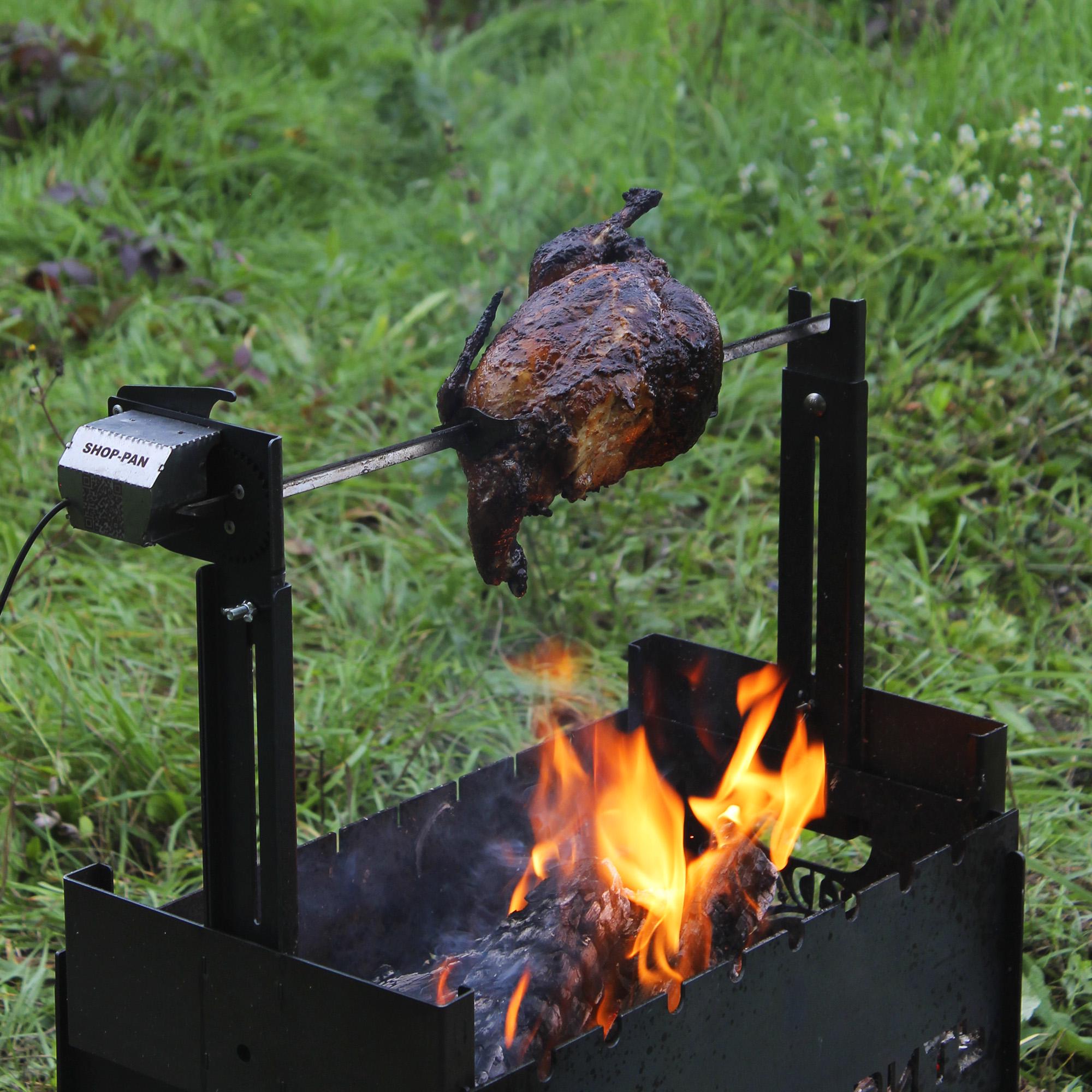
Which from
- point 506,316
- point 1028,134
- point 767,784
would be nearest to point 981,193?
point 1028,134

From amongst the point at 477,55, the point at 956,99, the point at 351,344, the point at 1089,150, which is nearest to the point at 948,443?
the point at 1089,150

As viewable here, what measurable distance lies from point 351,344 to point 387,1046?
12.0 ft

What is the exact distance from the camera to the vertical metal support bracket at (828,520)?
8.24 ft

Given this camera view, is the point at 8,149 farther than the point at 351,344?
Yes

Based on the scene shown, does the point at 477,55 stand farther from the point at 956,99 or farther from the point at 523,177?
the point at 956,99

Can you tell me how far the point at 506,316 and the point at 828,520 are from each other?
242cm

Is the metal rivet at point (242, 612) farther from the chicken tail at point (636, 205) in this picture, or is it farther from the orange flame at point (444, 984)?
the chicken tail at point (636, 205)

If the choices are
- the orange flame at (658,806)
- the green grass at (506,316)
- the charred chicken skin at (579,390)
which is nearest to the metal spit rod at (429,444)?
the charred chicken skin at (579,390)

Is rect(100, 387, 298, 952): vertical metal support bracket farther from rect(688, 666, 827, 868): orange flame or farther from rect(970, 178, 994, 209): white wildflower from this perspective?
rect(970, 178, 994, 209): white wildflower

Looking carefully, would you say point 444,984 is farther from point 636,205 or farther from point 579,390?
point 636,205

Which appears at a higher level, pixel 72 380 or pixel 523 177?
pixel 523 177

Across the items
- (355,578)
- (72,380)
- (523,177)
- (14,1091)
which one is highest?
(523,177)

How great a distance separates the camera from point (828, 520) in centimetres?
257

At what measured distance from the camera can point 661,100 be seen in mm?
5848
